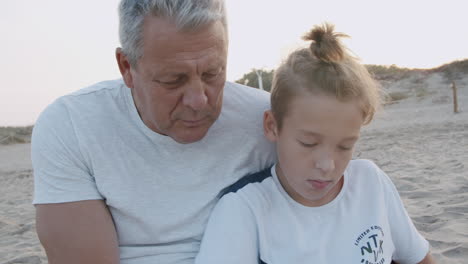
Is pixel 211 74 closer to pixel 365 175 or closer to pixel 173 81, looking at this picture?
pixel 173 81

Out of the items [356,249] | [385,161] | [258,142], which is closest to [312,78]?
[258,142]

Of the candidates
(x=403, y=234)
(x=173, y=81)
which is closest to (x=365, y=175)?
(x=403, y=234)

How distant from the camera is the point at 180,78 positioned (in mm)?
1728

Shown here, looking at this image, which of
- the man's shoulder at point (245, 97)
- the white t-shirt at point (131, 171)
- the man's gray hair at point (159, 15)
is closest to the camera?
the man's gray hair at point (159, 15)

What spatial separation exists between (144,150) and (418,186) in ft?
11.9

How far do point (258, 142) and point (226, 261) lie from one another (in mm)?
594

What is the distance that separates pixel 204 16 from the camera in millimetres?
1687

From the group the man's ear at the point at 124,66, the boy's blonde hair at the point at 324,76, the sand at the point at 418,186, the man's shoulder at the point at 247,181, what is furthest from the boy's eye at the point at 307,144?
the man's ear at the point at 124,66

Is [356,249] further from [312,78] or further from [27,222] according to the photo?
[27,222]

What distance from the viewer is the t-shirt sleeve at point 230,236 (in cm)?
169

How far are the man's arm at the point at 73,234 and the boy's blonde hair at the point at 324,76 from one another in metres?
0.84

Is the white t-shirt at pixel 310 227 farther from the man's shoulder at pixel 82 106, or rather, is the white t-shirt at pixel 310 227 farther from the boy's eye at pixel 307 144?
the man's shoulder at pixel 82 106

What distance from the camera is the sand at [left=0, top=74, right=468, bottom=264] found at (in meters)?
3.34

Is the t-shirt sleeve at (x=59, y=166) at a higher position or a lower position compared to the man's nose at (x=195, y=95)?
lower
